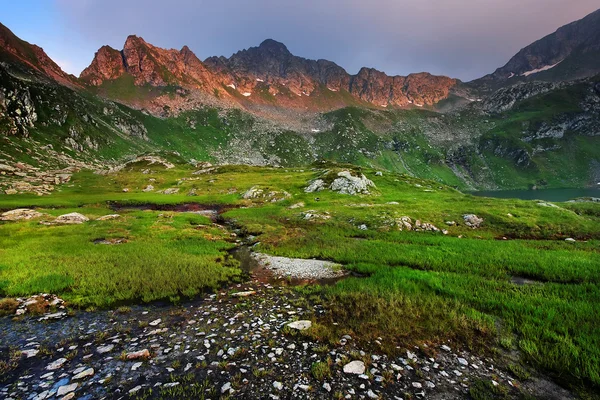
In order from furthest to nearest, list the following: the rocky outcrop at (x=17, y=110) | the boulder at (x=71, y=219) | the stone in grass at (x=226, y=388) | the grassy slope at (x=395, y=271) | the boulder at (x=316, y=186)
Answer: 1. the rocky outcrop at (x=17, y=110)
2. the boulder at (x=316, y=186)
3. the boulder at (x=71, y=219)
4. the grassy slope at (x=395, y=271)
5. the stone in grass at (x=226, y=388)

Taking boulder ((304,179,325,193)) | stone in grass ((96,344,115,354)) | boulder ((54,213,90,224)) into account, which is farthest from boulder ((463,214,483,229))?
boulder ((54,213,90,224))

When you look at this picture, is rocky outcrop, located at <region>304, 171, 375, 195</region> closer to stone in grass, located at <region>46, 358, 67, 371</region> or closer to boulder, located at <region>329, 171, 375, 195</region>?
boulder, located at <region>329, 171, 375, 195</region>

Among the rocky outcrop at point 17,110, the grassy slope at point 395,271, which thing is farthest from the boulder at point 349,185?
the rocky outcrop at point 17,110

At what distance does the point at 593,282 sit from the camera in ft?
53.4

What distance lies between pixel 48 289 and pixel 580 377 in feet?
82.5

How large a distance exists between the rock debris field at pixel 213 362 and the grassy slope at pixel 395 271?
4.37 ft

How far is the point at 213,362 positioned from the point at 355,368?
16.4 feet

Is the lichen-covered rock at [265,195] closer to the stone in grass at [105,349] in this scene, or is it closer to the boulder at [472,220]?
the boulder at [472,220]

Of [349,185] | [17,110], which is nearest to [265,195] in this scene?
[349,185]

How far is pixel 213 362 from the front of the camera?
9.16m

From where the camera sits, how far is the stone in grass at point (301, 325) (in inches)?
442

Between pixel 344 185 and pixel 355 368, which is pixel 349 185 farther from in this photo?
pixel 355 368

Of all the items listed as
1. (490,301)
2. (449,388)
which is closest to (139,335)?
(449,388)

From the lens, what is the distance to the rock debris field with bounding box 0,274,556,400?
305 inches
